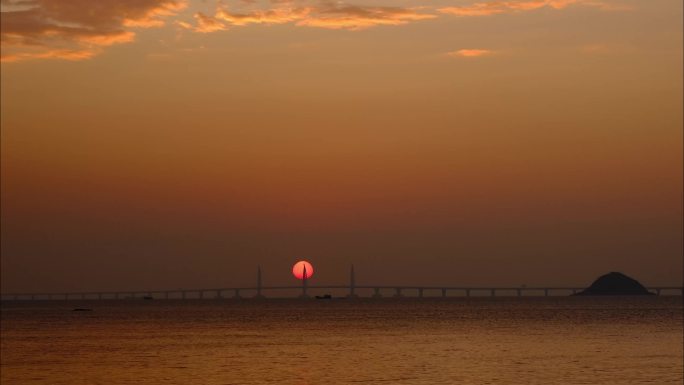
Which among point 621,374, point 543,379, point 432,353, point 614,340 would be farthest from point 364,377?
point 614,340

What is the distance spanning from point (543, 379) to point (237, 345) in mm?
37982

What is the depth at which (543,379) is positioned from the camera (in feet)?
187

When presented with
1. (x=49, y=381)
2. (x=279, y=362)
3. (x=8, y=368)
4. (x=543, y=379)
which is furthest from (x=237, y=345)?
(x=543, y=379)

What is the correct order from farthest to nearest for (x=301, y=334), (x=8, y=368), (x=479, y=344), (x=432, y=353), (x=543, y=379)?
1. (x=301, y=334)
2. (x=479, y=344)
3. (x=432, y=353)
4. (x=8, y=368)
5. (x=543, y=379)

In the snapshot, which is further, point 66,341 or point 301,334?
point 301,334

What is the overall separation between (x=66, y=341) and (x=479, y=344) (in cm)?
3844

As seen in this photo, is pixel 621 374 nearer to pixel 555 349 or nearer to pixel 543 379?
pixel 543 379

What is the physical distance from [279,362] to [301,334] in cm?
3939

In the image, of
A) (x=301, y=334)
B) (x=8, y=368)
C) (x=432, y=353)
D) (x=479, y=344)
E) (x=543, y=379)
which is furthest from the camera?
(x=301, y=334)

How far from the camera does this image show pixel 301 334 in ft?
362

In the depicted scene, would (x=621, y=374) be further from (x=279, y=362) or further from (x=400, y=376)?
(x=279, y=362)

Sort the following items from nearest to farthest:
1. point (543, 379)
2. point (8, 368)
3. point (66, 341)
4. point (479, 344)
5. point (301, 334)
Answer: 1. point (543, 379)
2. point (8, 368)
3. point (479, 344)
4. point (66, 341)
5. point (301, 334)

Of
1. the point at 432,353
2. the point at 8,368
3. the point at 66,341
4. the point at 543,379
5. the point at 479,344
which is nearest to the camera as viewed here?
the point at 543,379

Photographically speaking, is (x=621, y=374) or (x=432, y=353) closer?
(x=621, y=374)
